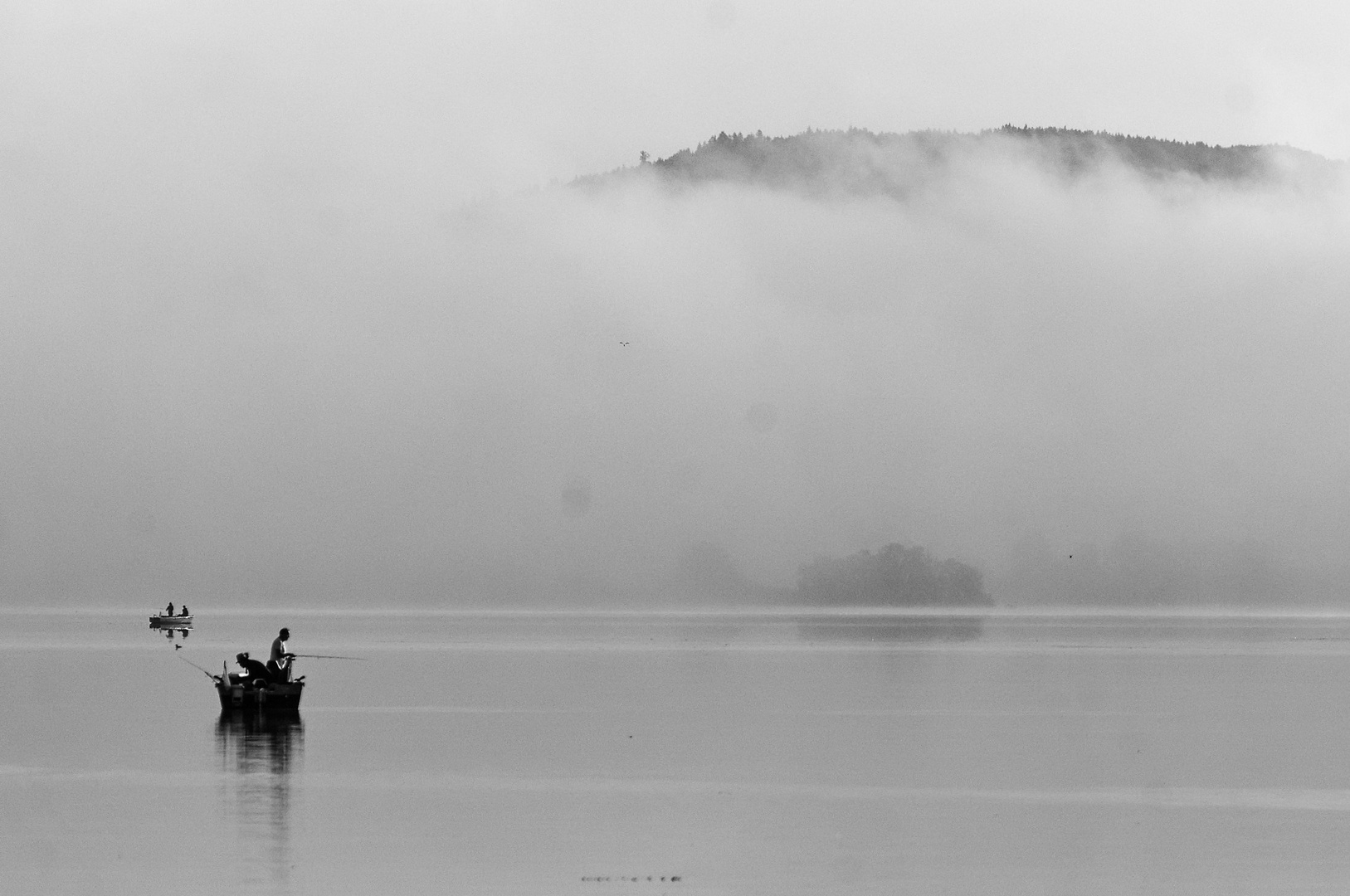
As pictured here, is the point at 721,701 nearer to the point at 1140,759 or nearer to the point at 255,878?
the point at 1140,759

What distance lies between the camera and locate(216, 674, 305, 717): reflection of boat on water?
56.4 m

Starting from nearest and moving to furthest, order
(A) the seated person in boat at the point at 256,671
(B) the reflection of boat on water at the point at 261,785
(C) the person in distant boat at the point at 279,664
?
(B) the reflection of boat on water at the point at 261,785
(C) the person in distant boat at the point at 279,664
(A) the seated person in boat at the point at 256,671

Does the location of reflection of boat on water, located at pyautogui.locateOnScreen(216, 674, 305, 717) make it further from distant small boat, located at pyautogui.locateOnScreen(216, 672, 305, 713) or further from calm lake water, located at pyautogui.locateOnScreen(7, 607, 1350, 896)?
calm lake water, located at pyautogui.locateOnScreen(7, 607, 1350, 896)

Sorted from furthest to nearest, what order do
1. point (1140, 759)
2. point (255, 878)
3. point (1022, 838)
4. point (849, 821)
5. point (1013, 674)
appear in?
point (1013, 674) < point (1140, 759) < point (849, 821) < point (1022, 838) < point (255, 878)

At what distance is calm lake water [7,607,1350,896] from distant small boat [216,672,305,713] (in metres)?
0.90

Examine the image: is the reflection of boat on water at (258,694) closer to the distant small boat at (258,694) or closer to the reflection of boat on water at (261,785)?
the distant small boat at (258,694)

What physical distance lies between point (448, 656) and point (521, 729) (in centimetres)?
6856

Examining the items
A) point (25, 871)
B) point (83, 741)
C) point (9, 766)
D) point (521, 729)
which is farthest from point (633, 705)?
point (25, 871)

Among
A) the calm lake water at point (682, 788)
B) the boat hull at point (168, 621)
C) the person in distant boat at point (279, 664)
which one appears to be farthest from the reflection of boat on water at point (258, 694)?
the boat hull at point (168, 621)

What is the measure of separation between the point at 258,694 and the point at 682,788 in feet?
69.5

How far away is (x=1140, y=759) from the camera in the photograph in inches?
1848

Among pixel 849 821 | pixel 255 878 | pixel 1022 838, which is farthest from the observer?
pixel 849 821

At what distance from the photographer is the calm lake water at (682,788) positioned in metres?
28.0

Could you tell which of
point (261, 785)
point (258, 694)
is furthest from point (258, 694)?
point (261, 785)
